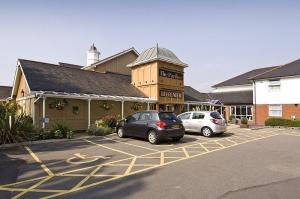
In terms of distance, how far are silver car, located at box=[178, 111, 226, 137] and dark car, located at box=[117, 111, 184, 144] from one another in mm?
Result: 2913

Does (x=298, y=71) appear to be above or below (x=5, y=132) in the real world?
above

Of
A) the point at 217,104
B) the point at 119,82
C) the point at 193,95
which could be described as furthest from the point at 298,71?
the point at 119,82

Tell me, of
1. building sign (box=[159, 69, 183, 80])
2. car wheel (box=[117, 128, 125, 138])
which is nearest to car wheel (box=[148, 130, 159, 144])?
car wheel (box=[117, 128, 125, 138])

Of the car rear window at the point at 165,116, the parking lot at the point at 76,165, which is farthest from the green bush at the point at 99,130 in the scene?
the car rear window at the point at 165,116

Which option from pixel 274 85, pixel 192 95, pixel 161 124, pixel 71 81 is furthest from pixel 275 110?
pixel 71 81

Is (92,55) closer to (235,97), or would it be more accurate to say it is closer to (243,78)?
(235,97)

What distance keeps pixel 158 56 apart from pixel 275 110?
1494 cm

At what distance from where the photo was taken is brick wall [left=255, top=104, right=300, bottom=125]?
1003 inches

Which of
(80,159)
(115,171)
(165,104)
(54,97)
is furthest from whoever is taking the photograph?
(165,104)

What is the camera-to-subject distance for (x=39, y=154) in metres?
9.39

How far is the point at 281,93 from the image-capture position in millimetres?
26469

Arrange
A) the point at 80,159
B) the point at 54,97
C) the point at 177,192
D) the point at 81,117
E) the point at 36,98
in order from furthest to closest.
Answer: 1. the point at 81,117
2. the point at 54,97
3. the point at 36,98
4. the point at 80,159
5. the point at 177,192

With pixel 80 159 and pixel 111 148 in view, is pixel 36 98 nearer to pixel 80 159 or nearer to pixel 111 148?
pixel 111 148

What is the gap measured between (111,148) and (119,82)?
13318 mm
